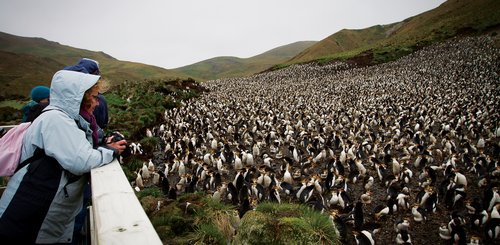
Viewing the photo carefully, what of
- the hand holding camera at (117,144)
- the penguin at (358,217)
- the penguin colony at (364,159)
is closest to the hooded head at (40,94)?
the hand holding camera at (117,144)

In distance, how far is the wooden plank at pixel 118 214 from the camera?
1.50 m

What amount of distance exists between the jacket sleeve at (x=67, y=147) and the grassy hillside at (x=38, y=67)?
17.6 ft

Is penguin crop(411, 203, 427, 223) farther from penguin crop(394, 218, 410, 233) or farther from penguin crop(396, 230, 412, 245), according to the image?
penguin crop(396, 230, 412, 245)

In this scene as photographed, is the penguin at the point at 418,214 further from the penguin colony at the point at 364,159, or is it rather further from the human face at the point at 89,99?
the human face at the point at 89,99

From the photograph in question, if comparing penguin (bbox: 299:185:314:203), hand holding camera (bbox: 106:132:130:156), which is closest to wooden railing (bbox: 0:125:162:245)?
hand holding camera (bbox: 106:132:130:156)

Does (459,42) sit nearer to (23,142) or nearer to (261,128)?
(261,128)

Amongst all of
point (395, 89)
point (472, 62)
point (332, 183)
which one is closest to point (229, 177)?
point (332, 183)

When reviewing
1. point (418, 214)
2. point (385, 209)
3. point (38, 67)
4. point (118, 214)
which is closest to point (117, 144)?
point (118, 214)

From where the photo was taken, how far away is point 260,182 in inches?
392

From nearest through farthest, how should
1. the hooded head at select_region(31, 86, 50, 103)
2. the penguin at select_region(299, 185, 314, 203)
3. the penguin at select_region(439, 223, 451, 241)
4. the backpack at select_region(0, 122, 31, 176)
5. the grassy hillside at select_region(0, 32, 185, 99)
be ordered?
the backpack at select_region(0, 122, 31, 176) → the hooded head at select_region(31, 86, 50, 103) → the penguin at select_region(439, 223, 451, 241) → the penguin at select_region(299, 185, 314, 203) → the grassy hillside at select_region(0, 32, 185, 99)

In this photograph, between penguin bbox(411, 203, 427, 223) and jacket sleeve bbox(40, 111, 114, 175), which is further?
penguin bbox(411, 203, 427, 223)

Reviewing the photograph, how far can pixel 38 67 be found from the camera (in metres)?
84.2

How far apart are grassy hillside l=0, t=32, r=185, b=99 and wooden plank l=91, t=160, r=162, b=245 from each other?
5.83 meters

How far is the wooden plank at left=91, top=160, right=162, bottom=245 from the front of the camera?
1.50 metres
